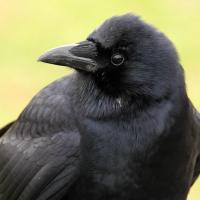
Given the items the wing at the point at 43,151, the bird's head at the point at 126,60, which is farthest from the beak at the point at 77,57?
the wing at the point at 43,151

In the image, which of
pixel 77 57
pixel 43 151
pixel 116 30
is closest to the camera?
pixel 116 30

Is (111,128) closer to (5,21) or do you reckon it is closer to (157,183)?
(157,183)

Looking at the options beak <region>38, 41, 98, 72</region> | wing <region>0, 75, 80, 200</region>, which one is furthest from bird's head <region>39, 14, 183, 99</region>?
wing <region>0, 75, 80, 200</region>

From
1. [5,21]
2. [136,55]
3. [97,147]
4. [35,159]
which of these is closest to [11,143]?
[35,159]

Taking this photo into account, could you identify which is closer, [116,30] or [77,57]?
[116,30]

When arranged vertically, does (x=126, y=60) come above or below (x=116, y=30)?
below

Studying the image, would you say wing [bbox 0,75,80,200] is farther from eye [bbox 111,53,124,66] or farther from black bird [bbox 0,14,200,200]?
eye [bbox 111,53,124,66]

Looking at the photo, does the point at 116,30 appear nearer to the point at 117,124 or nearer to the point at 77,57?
the point at 77,57

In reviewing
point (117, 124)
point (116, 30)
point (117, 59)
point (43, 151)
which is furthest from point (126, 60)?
point (43, 151)
